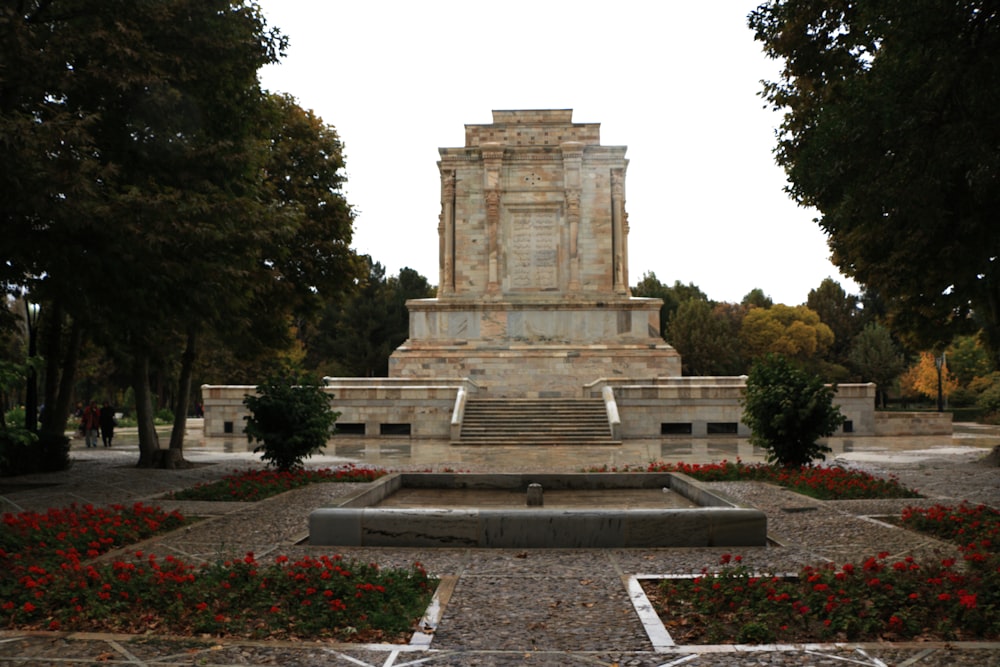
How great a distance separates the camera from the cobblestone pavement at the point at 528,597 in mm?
5586

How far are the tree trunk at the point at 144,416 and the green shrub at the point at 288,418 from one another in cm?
412

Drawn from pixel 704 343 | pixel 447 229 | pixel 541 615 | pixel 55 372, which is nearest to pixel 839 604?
pixel 541 615

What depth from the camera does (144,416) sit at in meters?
20.0

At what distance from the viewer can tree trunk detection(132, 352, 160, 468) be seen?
63.9 ft

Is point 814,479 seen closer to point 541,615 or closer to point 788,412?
point 788,412

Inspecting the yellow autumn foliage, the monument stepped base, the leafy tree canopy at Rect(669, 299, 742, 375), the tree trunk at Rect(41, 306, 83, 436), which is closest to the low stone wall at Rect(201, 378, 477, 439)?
the monument stepped base

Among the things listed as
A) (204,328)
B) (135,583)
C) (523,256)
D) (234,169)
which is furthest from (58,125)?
(523,256)

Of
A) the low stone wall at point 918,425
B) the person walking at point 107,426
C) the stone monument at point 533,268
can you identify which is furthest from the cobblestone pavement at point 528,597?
the stone monument at point 533,268

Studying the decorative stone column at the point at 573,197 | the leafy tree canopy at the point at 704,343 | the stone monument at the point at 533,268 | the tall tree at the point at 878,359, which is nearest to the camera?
the stone monument at the point at 533,268

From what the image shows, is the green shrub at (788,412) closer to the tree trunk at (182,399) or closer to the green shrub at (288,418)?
the green shrub at (288,418)

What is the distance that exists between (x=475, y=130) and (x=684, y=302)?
38588mm

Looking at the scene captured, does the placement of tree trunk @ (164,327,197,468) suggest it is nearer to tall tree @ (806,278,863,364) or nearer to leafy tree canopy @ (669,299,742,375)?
leafy tree canopy @ (669,299,742,375)

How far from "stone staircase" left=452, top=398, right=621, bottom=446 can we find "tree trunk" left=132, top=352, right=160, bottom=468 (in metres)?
9.98

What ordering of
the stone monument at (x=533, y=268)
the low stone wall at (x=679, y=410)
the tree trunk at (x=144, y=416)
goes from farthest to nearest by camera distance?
the stone monument at (x=533, y=268), the low stone wall at (x=679, y=410), the tree trunk at (x=144, y=416)
